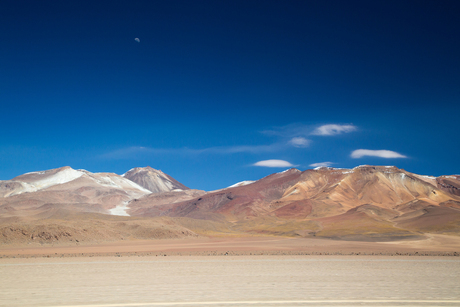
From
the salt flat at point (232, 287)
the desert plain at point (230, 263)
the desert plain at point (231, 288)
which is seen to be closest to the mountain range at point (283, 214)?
the desert plain at point (230, 263)

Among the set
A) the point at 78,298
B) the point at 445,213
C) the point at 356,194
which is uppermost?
the point at 356,194

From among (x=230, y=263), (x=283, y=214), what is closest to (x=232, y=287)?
(x=230, y=263)

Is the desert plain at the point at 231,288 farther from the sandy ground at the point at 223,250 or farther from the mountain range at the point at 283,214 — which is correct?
the mountain range at the point at 283,214

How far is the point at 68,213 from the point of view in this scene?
12269cm

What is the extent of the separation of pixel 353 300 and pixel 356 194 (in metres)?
173

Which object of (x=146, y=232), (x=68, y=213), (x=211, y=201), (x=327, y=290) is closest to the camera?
(x=327, y=290)

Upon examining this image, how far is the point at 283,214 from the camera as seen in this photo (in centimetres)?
14875

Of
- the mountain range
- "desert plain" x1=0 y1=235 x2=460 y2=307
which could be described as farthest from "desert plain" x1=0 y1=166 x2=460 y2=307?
the mountain range

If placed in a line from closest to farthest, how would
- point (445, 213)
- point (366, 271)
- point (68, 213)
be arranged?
point (366, 271) → point (445, 213) → point (68, 213)

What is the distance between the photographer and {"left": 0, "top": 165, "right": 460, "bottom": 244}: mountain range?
62656 millimetres

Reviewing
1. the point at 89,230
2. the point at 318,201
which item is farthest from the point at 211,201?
the point at 89,230

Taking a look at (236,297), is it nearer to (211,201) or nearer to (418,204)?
(418,204)

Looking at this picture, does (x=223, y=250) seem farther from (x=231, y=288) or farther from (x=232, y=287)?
(x=231, y=288)

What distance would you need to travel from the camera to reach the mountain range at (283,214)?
206 ft
